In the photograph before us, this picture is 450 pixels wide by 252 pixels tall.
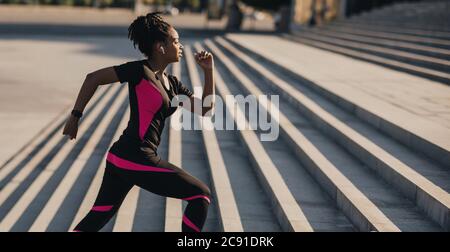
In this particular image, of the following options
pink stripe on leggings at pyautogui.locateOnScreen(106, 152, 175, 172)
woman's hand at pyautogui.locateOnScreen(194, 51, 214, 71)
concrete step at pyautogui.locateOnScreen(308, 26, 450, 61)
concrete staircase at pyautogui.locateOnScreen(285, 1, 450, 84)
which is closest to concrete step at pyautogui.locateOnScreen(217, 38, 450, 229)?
woman's hand at pyautogui.locateOnScreen(194, 51, 214, 71)

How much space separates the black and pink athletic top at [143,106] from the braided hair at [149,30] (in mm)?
127

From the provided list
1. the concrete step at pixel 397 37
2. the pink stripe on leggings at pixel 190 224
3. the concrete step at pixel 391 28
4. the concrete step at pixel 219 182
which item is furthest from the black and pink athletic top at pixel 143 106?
the concrete step at pixel 391 28

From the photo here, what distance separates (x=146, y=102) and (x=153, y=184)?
0.48 metres

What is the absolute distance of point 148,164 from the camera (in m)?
3.84

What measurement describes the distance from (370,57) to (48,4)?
62392 mm

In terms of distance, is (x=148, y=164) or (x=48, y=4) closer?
(x=148, y=164)

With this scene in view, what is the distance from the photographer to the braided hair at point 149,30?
151 inches

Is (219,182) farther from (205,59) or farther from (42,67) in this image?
(42,67)

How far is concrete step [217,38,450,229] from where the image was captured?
4.89 metres

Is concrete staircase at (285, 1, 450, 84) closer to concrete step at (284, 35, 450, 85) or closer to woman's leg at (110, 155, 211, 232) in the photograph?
concrete step at (284, 35, 450, 85)

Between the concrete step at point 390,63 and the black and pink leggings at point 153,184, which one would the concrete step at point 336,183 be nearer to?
the black and pink leggings at point 153,184
